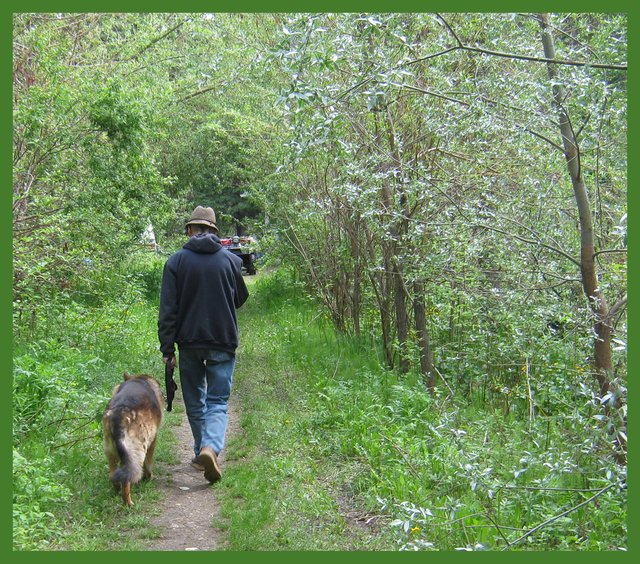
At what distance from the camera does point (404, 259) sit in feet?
31.3

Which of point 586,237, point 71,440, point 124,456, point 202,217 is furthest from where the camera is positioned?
point 202,217

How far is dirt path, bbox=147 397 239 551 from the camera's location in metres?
5.26

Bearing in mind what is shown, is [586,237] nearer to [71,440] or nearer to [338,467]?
[338,467]

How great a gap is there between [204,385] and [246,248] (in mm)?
11185

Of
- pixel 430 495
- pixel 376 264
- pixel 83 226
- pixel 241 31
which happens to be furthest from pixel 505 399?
pixel 241 31

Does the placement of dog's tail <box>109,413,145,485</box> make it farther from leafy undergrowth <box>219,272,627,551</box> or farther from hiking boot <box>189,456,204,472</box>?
hiking boot <box>189,456,204,472</box>

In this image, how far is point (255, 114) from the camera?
16.3 metres

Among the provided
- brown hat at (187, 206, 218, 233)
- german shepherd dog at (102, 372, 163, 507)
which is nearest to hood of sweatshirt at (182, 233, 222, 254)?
brown hat at (187, 206, 218, 233)

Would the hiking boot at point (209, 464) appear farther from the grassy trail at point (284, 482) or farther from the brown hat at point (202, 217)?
the brown hat at point (202, 217)

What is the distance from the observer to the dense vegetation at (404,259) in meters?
5.42

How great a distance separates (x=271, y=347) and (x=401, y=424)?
515cm

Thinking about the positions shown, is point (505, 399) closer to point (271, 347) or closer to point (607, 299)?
point (607, 299)

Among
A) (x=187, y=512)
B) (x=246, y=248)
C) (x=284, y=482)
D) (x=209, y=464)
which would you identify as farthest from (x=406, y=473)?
(x=246, y=248)

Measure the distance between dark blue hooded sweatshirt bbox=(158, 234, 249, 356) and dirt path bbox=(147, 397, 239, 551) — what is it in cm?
123
